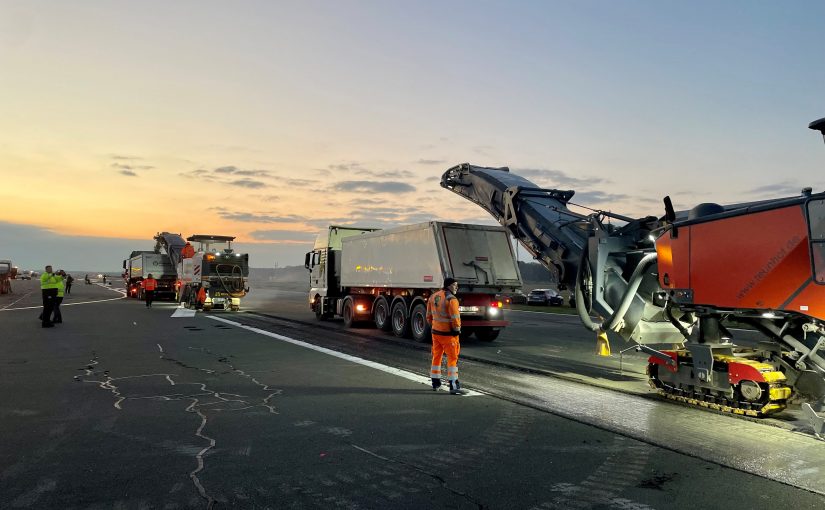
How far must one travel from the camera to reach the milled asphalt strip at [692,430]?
5.32 metres

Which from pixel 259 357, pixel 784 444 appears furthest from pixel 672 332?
pixel 259 357

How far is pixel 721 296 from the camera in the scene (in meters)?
7.40

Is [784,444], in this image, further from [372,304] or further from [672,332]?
[372,304]

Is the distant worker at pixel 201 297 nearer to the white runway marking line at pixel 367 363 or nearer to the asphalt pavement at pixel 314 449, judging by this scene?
the white runway marking line at pixel 367 363

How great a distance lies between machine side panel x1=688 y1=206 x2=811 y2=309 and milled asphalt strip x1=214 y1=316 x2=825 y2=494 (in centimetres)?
148

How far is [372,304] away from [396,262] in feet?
8.73

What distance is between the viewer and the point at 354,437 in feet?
20.1

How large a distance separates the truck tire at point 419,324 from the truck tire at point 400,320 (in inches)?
8.6

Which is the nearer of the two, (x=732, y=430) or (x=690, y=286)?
(x=732, y=430)

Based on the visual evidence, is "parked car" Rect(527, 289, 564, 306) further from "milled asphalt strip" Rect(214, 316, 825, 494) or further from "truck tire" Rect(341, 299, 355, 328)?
"milled asphalt strip" Rect(214, 316, 825, 494)

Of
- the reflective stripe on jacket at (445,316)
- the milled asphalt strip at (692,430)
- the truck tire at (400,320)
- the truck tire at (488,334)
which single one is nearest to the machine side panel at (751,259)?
the milled asphalt strip at (692,430)

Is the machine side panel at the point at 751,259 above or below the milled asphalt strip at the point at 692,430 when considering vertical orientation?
above

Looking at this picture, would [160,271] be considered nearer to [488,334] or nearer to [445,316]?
[488,334]

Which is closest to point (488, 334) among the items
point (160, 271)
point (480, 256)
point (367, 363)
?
point (480, 256)
